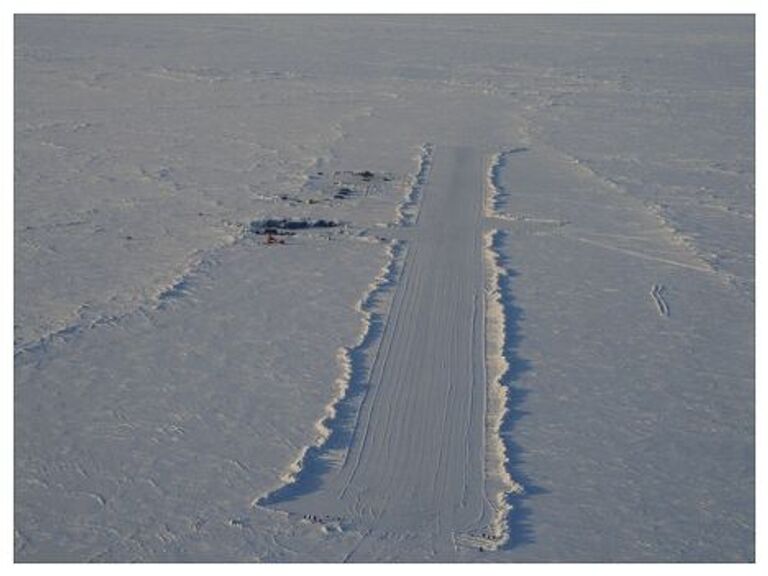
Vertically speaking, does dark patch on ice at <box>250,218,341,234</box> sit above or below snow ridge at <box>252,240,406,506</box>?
above

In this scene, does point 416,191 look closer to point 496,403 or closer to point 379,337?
point 379,337

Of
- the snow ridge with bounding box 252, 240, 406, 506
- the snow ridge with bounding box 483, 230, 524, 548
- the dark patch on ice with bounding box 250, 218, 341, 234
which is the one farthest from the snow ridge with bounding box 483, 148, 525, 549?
the dark patch on ice with bounding box 250, 218, 341, 234

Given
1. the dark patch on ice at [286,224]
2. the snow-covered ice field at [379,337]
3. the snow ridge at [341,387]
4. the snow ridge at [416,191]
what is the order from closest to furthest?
1. the snow-covered ice field at [379,337]
2. the snow ridge at [341,387]
3. the dark patch on ice at [286,224]
4. the snow ridge at [416,191]

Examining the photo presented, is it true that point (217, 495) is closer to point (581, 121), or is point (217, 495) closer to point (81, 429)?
point (81, 429)

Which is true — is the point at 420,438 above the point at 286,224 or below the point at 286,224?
below

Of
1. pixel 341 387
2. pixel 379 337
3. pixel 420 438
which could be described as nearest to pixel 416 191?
pixel 379 337

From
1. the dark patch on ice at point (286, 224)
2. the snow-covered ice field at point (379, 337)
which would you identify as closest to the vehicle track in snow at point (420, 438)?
the snow-covered ice field at point (379, 337)

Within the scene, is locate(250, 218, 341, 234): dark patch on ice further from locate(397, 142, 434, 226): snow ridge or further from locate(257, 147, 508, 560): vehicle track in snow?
locate(257, 147, 508, 560): vehicle track in snow

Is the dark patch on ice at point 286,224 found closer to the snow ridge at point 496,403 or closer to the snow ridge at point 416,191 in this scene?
the snow ridge at point 416,191

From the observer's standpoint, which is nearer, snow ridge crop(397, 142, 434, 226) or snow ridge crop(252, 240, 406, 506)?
snow ridge crop(252, 240, 406, 506)
